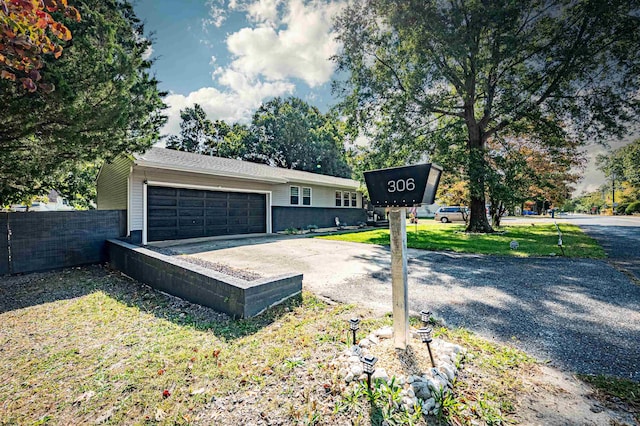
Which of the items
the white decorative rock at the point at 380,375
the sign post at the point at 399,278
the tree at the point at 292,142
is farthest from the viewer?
the tree at the point at 292,142

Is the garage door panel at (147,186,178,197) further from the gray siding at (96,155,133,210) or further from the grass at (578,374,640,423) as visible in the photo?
the grass at (578,374,640,423)

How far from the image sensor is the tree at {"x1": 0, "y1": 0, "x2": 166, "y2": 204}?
4.48 metres

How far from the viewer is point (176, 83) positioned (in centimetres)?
898

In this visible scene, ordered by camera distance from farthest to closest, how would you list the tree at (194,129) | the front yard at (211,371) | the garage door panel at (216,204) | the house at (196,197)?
1. the tree at (194,129)
2. the garage door panel at (216,204)
3. the house at (196,197)
4. the front yard at (211,371)

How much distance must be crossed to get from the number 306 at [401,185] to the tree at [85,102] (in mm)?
5251

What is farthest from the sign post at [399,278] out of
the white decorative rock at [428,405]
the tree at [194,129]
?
the tree at [194,129]

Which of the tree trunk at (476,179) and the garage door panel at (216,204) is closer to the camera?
the garage door panel at (216,204)

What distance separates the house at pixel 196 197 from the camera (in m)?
9.23

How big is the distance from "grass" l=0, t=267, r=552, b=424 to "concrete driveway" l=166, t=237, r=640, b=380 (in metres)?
0.54

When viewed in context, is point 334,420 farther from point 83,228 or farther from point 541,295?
point 83,228

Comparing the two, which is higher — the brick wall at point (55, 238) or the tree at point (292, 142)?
the tree at point (292, 142)

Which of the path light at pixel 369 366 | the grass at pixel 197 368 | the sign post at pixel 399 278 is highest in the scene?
the sign post at pixel 399 278

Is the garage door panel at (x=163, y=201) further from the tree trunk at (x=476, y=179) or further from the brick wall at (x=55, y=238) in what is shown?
the tree trunk at (x=476, y=179)


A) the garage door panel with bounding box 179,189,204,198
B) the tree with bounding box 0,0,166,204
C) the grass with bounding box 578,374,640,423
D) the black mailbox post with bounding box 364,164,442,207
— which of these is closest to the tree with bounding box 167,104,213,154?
the garage door panel with bounding box 179,189,204,198
